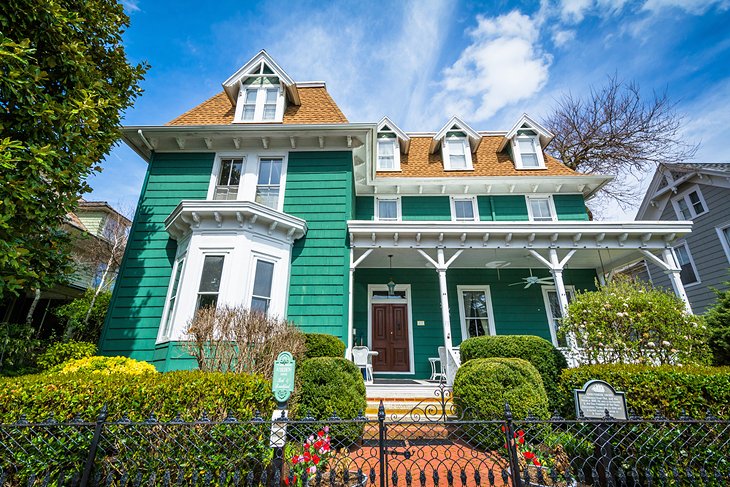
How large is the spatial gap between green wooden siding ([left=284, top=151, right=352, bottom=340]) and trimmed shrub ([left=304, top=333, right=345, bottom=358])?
69cm

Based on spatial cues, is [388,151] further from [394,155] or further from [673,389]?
[673,389]

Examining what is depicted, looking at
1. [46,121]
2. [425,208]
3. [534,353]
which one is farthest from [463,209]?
[46,121]

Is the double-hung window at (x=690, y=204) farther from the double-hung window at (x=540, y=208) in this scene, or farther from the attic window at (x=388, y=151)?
the attic window at (x=388, y=151)

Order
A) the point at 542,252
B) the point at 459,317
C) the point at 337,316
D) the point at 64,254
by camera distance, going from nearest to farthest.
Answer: the point at 64,254
the point at 337,316
the point at 542,252
the point at 459,317

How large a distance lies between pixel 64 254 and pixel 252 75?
23.6 ft

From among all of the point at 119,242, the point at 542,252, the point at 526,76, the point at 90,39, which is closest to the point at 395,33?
the point at 526,76

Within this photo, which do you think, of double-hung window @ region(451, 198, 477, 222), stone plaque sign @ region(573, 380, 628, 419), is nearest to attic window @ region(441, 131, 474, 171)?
double-hung window @ region(451, 198, 477, 222)

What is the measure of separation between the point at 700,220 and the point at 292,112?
55.5 ft

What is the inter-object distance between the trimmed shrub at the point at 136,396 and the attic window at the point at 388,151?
10079mm

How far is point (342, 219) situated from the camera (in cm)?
875

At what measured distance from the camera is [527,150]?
41.1 ft

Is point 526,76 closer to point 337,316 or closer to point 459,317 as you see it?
point 459,317

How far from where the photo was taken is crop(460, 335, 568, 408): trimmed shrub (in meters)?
5.91

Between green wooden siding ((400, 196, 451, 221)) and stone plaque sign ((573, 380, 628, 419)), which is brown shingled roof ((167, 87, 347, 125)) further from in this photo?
stone plaque sign ((573, 380, 628, 419))
